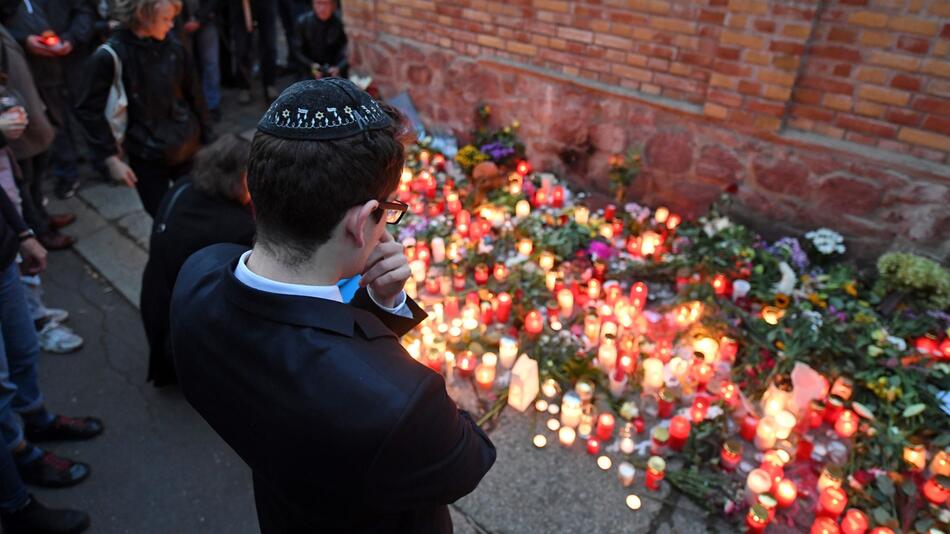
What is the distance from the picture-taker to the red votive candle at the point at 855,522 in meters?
2.45

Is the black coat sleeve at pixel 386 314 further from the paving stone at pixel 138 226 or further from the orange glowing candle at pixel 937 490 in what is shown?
the paving stone at pixel 138 226

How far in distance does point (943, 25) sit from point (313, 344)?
400 centimetres

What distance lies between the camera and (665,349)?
341 cm

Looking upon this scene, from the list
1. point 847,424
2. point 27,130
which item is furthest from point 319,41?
point 847,424

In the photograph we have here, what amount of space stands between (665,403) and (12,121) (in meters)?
3.79

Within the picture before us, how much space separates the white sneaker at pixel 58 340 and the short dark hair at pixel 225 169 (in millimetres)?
1910

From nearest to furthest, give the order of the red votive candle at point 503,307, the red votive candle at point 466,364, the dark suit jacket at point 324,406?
the dark suit jacket at point 324,406 < the red votive candle at point 466,364 < the red votive candle at point 503,307

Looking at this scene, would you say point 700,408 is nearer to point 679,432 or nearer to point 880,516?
point 679,432

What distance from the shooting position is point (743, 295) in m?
3.86

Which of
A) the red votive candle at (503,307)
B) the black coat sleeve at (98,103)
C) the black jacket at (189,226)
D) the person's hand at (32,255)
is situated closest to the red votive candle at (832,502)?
the red votive candle at (503,307)

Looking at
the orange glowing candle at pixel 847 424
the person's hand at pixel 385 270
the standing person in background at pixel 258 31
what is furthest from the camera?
the standing person in background at pixel 258 31

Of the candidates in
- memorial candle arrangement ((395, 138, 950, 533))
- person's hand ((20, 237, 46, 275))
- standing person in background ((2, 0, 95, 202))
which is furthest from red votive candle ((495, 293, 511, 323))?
standing person in background ((2, 0, 95, 202))

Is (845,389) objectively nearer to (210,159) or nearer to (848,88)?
(848,88)

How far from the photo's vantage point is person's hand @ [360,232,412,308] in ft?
5.20
